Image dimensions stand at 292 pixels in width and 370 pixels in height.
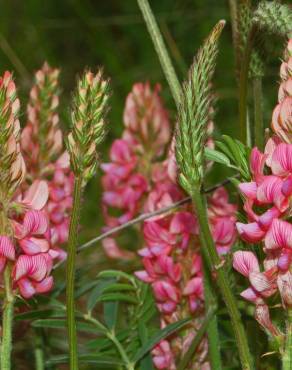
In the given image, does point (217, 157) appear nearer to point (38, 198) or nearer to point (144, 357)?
point (38, 198)

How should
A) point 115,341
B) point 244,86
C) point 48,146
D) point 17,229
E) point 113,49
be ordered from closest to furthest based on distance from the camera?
point 17,229, point 244,86, point 115,341, point 48,146, point 113,49

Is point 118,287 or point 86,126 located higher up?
point 86,126

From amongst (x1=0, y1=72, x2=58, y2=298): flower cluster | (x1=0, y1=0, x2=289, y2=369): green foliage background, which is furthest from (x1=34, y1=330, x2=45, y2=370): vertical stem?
(x1=0, y1=0, x2=289, y2=369): green foliage background

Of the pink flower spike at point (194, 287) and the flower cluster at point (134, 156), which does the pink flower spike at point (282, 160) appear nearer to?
the pink flower spike at point (194, 287)

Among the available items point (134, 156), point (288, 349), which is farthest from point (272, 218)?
point (134, 156)

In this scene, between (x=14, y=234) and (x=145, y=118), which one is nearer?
(x=14, y=234)

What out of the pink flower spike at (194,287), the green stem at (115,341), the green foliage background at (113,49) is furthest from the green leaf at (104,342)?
the green foliage background at (113,49)

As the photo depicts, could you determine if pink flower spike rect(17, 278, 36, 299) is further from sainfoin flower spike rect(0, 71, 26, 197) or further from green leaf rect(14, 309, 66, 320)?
green leaf rect(14, 309, 66, 320)
